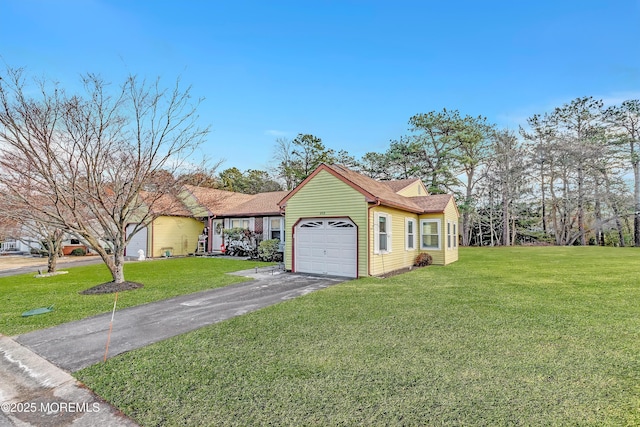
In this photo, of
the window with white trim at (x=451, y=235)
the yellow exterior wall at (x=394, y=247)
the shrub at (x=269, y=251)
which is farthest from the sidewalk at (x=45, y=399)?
the window with white trim at (x=451, y=235)

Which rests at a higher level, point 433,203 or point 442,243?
point 433,203

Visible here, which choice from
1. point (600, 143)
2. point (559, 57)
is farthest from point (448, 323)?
point (600, 143)

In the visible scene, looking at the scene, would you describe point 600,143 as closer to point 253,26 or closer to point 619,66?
point 619,66

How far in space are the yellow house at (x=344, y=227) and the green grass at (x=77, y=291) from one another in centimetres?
295

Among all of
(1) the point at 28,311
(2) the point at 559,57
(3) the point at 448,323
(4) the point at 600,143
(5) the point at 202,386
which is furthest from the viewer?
(4) the point at 600,143

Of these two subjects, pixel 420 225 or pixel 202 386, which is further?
pixel 420 225

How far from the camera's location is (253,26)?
1247cm

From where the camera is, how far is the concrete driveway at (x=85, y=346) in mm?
3094

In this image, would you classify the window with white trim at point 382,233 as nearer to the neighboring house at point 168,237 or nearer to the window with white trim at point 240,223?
the window with white trim at point 240,223

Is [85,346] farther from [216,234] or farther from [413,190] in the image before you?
[216,234]

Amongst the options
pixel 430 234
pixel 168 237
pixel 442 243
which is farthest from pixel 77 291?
pixel 442 243

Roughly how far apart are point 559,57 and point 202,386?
17619 millimetres

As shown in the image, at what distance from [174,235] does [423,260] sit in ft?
53.5

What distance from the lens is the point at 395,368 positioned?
12.6 feet
